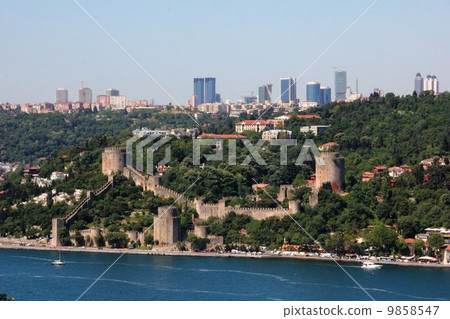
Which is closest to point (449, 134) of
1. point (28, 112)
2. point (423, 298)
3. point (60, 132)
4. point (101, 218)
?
point (101, 218)

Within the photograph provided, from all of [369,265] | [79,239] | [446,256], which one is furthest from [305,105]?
[369,265]

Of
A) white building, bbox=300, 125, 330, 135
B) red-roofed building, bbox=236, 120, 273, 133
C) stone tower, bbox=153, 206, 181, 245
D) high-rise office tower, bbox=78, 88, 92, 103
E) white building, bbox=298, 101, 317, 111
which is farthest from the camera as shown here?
high-rise office tower, bbox=78, 88, 92, 103

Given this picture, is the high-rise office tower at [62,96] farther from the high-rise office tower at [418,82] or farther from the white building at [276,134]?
the white building at [276,134]

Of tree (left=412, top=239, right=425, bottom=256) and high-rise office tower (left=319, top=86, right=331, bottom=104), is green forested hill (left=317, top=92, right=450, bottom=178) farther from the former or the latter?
high-rise office tower (left=319, top=86, right=331, bottom=104)

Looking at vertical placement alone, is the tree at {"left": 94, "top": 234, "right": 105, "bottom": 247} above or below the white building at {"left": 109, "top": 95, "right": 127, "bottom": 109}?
below

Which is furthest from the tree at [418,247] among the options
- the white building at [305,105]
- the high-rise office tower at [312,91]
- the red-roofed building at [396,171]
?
the high-rise office tower at [312,91]

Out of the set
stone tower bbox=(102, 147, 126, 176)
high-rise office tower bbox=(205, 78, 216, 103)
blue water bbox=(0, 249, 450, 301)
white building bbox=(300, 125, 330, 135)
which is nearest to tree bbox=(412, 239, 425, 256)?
blue water bbox=(0, 249, 450, 301)

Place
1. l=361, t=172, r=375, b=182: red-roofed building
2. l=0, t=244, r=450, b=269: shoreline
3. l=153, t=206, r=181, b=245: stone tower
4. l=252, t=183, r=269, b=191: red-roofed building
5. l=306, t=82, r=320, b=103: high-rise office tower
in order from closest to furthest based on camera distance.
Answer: l=0, t=244, r=450, b=269: shoreline → l=153, t=206, r=181, b=245: stone tower → l=252, t=183, r=269, b=191: red-roofed building → l=361, t=172, r=375, b=182: red-roofed building → l=306, t=82, r=320, b=103: high-rise office tower

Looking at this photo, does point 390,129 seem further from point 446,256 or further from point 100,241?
point 446,256
